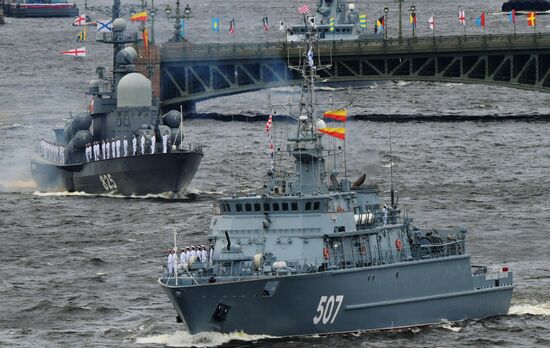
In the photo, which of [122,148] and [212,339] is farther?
[122,148]

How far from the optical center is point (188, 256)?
54625mm

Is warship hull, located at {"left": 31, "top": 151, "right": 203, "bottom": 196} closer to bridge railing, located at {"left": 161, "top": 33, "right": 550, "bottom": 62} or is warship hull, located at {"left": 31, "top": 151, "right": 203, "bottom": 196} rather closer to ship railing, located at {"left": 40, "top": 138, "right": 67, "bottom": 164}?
ship railing, located at {"left": 40, "top": 138, "right": 67, "bottom": 164}

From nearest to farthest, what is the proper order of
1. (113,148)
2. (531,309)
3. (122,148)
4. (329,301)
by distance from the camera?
(329,301)
(531,309)
(113,148)
(122,148)

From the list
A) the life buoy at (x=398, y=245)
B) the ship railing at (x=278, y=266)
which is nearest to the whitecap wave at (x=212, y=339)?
the ship railing at (x=278, y=266)

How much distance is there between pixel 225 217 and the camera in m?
55.5

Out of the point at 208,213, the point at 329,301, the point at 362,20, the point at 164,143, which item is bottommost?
the point at 208,213

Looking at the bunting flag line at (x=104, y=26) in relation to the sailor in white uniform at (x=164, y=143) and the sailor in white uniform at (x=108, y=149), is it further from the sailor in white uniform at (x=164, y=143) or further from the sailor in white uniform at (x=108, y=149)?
the sailor in white uniform at (x=164, y=143)

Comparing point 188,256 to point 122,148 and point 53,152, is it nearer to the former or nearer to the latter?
point 122,148

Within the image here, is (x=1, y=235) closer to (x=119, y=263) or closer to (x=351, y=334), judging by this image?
(x=119, y=263)

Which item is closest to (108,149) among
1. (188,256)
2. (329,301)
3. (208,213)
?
(208,213)

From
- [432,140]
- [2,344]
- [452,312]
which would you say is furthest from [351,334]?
[432,140]

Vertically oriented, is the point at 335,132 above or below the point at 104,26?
below

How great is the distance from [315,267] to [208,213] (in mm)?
34238

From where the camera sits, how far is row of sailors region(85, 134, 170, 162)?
327ft
